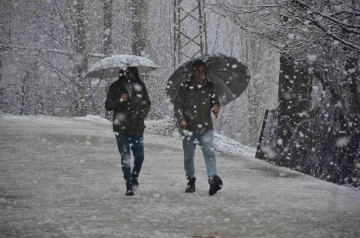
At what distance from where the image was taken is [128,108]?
7.47 m

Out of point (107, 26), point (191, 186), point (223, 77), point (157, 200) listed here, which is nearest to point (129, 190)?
point (157, 200)

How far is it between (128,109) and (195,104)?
3.13 ft

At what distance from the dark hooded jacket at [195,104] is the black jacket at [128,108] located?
1.67 ft

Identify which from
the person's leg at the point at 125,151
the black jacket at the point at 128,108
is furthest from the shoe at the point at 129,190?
the black jacket at the point at 128,108

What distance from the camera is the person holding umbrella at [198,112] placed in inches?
298

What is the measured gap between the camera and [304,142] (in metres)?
11.7

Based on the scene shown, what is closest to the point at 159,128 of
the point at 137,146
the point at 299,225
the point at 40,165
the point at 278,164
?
the point at 278,164

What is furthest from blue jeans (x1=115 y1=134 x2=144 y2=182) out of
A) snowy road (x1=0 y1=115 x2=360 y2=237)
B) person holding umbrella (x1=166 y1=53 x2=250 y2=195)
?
person holding umbrella (x1=166 y1=53 x2=250 y2=195)

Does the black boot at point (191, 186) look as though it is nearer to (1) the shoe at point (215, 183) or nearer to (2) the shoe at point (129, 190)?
(1) the shoe at point (215, 183)

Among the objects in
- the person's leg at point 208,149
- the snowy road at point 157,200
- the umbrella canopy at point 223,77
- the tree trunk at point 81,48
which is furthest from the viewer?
the tree trunk at point 81,48

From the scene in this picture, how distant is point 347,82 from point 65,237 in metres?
6.59

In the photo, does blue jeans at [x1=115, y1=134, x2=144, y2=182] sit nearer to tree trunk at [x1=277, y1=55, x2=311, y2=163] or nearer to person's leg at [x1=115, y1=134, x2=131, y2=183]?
person's leg at [x1=115, y1=134, x2=131, y2=183]

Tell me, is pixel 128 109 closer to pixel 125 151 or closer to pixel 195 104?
pixel 125 151

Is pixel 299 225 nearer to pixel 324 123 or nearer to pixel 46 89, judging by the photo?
pixel 324 123
